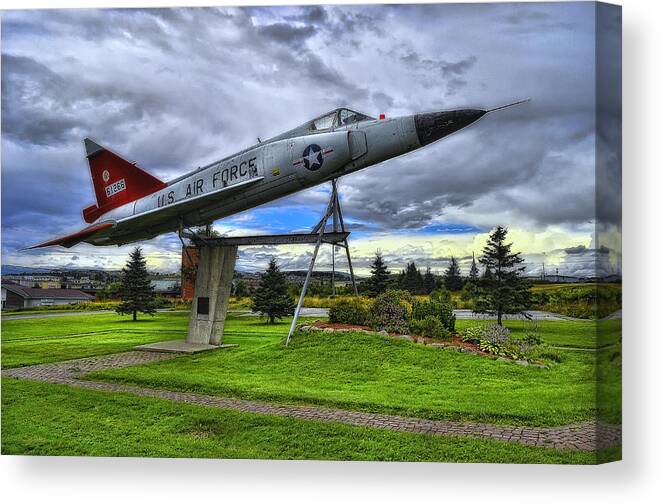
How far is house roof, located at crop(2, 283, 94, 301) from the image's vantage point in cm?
894

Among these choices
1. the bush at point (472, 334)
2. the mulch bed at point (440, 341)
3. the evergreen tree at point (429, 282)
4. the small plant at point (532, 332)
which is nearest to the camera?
the small plant at point (532, 332)

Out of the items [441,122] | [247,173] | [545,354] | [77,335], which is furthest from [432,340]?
[77,335]

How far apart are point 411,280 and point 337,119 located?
2.78 m

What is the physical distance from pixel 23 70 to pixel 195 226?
11.7 feet

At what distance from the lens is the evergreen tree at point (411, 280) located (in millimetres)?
8570

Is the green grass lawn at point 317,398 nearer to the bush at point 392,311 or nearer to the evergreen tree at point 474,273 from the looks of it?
the bush at point 392,311

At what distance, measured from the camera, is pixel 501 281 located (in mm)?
8203

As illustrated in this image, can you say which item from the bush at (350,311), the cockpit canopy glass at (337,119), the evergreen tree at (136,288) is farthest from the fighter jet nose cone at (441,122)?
the evergreen tree at (136,288)

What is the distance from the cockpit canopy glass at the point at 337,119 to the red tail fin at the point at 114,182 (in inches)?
120

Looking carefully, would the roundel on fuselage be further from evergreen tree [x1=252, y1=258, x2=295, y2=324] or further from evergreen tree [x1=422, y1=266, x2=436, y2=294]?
evergreen tree [x1=422, y1=266, x2=436, y2=294]

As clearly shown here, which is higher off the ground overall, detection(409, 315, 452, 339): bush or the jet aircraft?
the jet aircraft

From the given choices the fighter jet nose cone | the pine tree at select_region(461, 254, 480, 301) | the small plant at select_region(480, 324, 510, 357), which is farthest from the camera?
the pine tree at select_region(461, 254, 480, 301)

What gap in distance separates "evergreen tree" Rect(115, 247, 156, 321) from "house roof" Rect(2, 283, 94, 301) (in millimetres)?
572

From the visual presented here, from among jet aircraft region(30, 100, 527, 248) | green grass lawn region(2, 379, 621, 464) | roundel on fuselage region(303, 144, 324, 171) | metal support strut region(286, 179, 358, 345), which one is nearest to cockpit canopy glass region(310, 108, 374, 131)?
jet aircraft region(30, 100, 527, 248)
